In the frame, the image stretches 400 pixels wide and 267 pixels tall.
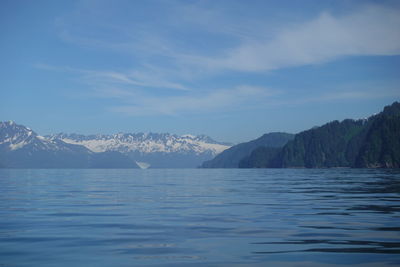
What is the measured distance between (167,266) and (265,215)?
1300 cm

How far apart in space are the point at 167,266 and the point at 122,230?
7.61m

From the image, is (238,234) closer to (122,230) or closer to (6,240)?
(122,230)

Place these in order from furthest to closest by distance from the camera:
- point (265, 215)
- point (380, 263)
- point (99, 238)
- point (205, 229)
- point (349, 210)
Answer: point (349, 210), point (265, 215), point (205, 229), point (99, 238), point (380, 263)

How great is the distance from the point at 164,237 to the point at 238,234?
3178mm

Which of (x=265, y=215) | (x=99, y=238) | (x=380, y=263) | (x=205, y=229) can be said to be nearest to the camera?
(x=380, y=263)

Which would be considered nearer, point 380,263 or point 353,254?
point 380,263

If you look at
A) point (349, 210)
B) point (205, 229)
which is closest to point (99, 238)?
point (205, 229)

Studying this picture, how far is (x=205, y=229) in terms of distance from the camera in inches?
781

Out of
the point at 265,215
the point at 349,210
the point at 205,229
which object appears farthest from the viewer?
the point at 349,210

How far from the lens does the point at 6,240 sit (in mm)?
17094

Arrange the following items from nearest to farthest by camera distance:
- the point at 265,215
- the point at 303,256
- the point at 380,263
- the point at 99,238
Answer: the point at 380,263, the point at 303,256, the point at 99,238, the point at 265,215

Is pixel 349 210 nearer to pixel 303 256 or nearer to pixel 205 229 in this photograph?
pixel 205 229

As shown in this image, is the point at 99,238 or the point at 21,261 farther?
the point at 99,238

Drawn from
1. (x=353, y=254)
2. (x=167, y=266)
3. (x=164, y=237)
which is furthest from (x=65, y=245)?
(x=353, y=254)
